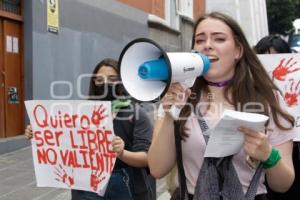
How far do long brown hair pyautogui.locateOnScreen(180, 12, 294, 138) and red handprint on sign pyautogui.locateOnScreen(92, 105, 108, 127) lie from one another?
1010 mm

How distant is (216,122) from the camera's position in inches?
91.9

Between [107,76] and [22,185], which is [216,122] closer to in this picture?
[107,76]

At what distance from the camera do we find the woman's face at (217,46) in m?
2.30

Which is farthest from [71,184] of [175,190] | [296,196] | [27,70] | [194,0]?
[194,0]

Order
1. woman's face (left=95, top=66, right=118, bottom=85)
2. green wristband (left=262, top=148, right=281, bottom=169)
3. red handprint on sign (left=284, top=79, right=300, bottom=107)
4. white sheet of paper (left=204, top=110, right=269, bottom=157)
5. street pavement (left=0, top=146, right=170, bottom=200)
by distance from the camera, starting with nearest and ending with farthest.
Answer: white sheet of paper (left=204, top=110, right=269, bottom=157) → green wristband (left=262, top=148, right=281, bottom=169) → woman's face (left=95, top=66, right=118, bottom=85) → red handprint on sign (left=284, top=79, right=300, bottom=107) → street pavement (left=0, top=146, right=170, bottom=200)

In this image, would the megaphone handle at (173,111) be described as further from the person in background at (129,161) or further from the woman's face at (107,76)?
the woman's face at (107,76)

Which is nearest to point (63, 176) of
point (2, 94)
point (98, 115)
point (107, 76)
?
point (98, 115)

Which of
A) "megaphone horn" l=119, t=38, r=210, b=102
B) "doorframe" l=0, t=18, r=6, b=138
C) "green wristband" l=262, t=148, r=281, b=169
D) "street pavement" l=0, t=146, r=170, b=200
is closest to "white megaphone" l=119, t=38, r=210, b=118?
"megaphone horn" l=119, t=38, r=210, b=102

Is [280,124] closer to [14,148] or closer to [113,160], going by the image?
[113,160]

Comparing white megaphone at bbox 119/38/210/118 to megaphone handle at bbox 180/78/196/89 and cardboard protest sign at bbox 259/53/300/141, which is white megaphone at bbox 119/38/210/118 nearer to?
megaphone handle at bbox 180/78/196/89

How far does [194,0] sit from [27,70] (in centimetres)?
1623

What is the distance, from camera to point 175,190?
2588 mm

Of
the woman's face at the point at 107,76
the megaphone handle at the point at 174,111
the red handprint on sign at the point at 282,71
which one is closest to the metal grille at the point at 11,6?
the woman's face at the point at 107,76

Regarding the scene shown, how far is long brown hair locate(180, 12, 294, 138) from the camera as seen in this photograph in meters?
2.33
